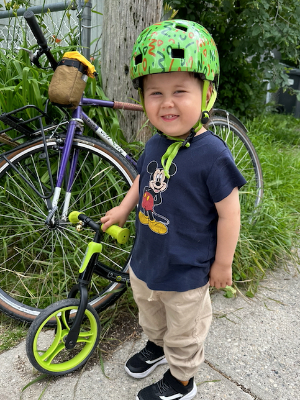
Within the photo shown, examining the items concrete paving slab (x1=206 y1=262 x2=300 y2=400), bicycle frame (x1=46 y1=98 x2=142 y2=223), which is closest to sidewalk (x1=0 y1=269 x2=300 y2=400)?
concrete paving slab (x1=206 y1=262 x2=300 y2=400)

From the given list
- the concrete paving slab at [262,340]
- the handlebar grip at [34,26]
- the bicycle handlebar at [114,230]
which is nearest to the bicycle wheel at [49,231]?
the bicycle handlebar at [114,230]

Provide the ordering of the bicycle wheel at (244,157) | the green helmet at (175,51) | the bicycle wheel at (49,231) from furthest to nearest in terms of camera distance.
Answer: the bicycle wheel at (244,157)
the bicycle wheel at (49,231)
the green helmet at (175,51)

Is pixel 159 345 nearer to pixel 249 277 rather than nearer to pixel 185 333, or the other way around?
pixel 185 333

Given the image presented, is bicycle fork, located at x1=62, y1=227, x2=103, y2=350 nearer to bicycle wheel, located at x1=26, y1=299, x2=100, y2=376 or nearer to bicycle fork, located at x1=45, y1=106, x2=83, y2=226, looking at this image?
bicycle wheel, located at x1=26, y1=299, x2=100, y2=376

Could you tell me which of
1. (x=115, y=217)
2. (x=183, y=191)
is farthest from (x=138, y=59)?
(x=115, y=217)

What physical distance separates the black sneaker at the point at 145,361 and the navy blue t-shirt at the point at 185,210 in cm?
52

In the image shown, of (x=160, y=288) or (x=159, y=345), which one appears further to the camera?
(x=159, y=345)

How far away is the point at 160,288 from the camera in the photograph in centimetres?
143

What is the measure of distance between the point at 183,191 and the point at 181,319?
54 cm

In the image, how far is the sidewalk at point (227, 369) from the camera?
1648mm

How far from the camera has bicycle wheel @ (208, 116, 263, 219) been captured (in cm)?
276

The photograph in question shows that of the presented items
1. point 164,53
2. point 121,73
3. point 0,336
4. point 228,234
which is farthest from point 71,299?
point 121,73

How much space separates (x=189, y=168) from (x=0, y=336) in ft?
4.87

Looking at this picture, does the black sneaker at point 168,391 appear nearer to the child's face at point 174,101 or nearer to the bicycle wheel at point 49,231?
the bicycle wheel at point 49,231
